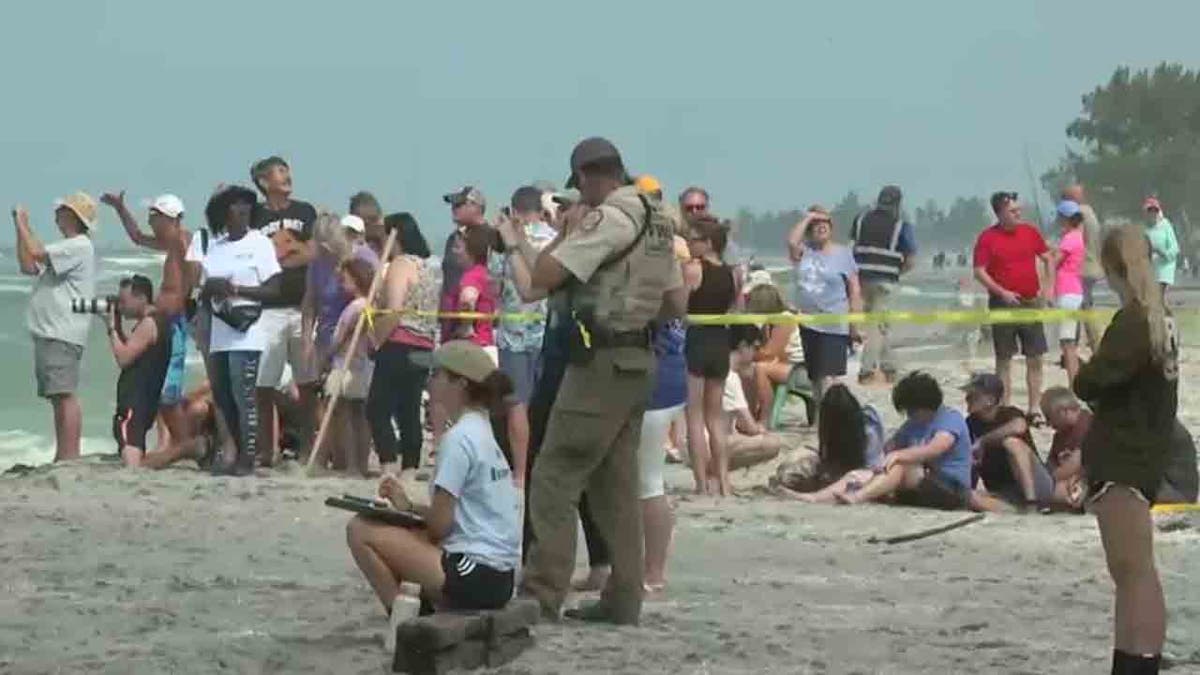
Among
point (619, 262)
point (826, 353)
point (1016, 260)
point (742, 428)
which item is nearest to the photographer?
point (619, 262)

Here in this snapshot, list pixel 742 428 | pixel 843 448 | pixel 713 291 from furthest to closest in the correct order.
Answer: pixel 742 428, pixel 843 448, pixel 713 291

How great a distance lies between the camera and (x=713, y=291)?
43.8 ft

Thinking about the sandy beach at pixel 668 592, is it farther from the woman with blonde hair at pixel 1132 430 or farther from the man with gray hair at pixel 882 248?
the man with gray hair at pixel 882 248

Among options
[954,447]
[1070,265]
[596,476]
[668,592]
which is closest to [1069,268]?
[1070,265]

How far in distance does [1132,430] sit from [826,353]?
883 cm

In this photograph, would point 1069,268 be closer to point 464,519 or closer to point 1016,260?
point 1016,260

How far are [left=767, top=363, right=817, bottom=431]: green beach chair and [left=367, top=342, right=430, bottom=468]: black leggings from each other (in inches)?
146

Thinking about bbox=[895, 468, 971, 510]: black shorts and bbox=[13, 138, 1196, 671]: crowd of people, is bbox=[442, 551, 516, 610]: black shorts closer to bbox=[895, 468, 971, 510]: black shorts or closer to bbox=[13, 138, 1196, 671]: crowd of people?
bbox=[13, 138, 1196, 671]: crowd of people

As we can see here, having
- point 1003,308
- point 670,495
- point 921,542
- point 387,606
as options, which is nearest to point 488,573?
point 387,606

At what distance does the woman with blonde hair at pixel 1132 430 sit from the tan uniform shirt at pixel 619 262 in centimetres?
170

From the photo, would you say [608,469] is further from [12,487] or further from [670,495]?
[12,487]

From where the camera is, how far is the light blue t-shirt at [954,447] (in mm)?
13172

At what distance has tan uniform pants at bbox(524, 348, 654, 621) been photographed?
8.71 metres

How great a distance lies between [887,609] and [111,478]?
613 cm
